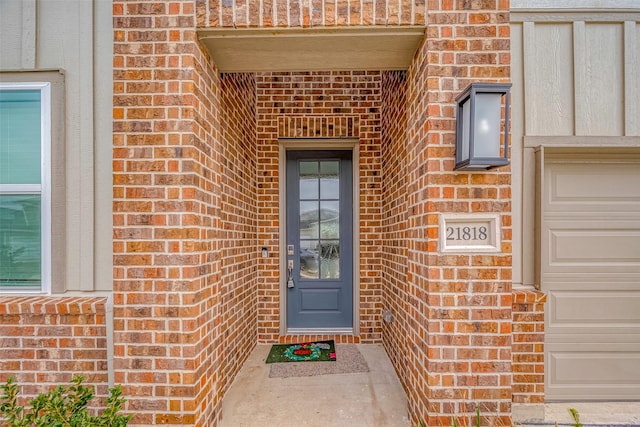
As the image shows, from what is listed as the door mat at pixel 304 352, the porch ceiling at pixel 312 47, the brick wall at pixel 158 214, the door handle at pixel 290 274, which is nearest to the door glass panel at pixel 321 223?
the door handle at pixel 290 274

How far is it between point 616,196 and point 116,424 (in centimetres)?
333

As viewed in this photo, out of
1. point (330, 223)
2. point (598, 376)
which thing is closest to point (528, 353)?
point (598, 376)

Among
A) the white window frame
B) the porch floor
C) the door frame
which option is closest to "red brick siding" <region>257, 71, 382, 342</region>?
the door frame

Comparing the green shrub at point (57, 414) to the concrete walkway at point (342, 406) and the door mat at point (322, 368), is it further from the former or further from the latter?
the door mat at point (322, 368)

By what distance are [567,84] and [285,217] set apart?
262 centimetres

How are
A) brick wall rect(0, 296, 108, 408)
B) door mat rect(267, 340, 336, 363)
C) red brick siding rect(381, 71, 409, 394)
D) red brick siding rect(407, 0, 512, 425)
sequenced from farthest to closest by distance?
door mat rect(267, 340, 336, 363) < red brick siding rect(381, 71, 409, 394) < brick wall rect(0, 296, 108, 408) < red brick siding rect(407, 0, 512, 425)

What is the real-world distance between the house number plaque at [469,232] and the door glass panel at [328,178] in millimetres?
1891

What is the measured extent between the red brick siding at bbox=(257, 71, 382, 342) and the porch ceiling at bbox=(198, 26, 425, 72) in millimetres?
1144

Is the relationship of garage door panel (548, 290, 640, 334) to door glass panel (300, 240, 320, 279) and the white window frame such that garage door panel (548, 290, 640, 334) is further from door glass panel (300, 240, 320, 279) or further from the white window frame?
the white window frame

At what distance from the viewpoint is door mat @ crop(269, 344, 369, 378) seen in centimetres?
277

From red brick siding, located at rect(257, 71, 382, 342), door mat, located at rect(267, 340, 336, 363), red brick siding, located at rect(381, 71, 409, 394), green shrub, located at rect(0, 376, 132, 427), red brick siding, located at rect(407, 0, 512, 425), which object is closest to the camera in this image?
green shrub, located at rect(0, 376, 132, 427)

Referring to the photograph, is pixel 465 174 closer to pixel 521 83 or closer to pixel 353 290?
pixel 521 83

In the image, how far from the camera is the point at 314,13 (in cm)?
185

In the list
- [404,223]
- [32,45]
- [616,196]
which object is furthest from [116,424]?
[616,196]
